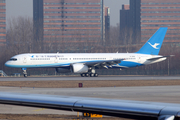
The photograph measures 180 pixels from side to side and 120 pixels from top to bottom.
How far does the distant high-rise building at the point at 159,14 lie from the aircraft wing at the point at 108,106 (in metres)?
163

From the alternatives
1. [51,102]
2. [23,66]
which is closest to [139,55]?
[23,66]

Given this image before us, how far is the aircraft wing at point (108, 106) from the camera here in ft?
17.4

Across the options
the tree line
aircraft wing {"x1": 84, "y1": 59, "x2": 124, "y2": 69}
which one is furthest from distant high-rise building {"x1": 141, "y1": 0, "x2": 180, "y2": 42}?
aircraft wing {"x1": 84, "y1": 59, "x2": 124, "y2": 69}

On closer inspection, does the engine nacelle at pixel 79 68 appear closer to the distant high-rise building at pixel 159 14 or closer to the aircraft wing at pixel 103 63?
the aircraft wing at pixel 103 63

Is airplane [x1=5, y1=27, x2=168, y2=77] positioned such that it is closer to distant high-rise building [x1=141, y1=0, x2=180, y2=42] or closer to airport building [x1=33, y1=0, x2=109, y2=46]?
airport building [x1=33, y1=0, x2=109, y2=46]

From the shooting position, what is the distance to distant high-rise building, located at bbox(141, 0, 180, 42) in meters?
166

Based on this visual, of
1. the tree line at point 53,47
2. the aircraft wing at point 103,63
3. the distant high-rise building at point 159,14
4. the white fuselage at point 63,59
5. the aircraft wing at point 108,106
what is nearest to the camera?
the aircraft wing at point 108,106

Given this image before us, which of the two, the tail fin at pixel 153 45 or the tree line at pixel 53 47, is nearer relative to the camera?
the tail fin at pixel 153 45

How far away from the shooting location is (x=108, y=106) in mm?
5953

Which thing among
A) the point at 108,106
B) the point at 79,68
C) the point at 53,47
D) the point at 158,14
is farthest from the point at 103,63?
the point at 158,14

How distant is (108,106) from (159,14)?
169 metres

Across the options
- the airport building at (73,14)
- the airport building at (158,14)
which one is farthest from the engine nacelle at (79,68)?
the airport building at (158,14)

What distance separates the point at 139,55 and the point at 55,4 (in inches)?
4952

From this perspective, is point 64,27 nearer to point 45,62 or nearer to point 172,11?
point 172,11
